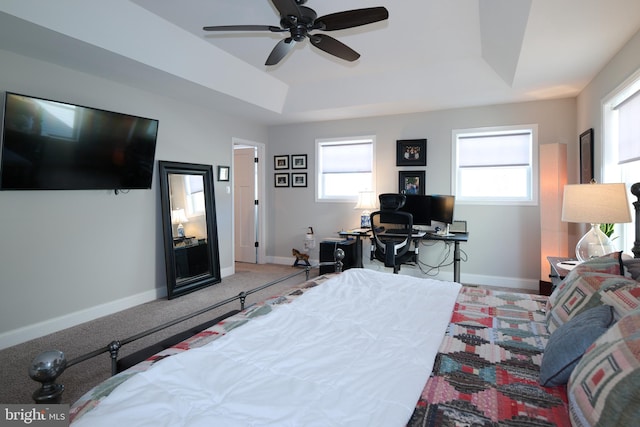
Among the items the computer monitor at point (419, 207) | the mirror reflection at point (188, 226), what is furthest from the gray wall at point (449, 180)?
the mirror reflection at point (188, 226)

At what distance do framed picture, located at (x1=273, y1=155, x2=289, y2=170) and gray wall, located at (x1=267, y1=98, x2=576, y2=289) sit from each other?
A: 23cm

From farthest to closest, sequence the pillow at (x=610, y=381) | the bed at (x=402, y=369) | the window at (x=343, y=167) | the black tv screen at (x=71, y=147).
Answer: the window at (x=343, y=167) < the black tv screen at (x=71, y=147) < the bed at (x=402, y=369) < the pillow at (x=610, y=381)

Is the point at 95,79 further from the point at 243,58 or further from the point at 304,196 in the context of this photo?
the point at 304,196

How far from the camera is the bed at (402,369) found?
3.15 ft

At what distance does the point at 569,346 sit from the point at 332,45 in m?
2.48

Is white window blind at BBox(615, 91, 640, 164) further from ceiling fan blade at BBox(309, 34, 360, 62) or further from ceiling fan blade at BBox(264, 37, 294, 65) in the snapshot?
ceiling fan blade at BBox(264, 37, 294, 65)

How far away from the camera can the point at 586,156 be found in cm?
380

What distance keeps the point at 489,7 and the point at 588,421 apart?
118 inches

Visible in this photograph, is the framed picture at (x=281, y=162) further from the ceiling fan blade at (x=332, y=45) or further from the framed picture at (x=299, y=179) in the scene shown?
the ceiling fan blade at (x=332, y=45)

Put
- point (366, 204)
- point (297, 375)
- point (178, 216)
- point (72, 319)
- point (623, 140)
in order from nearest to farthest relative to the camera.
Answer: point (297, 375) → point (623, 140) → point (72, 319) → point (178, 216) → point (366, 204)

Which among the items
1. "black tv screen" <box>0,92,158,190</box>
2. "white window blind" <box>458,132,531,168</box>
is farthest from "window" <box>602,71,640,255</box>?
"black tv screen" <box>0,92,158,190</box>

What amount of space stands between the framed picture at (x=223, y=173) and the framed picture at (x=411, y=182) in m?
2.59

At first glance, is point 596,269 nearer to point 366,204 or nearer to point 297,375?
point 297,375

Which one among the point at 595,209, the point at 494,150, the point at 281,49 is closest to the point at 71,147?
the point at 281,49
